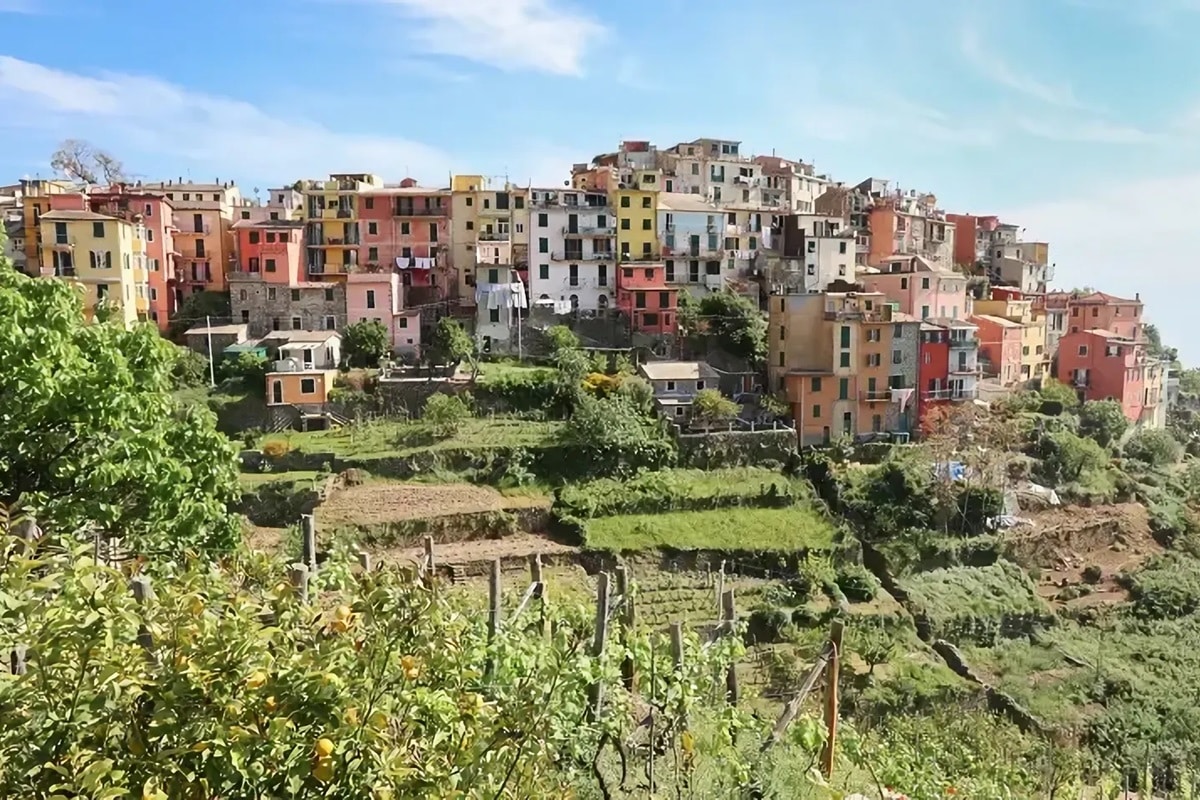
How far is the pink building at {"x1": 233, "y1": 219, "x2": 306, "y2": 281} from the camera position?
34719 millimetres

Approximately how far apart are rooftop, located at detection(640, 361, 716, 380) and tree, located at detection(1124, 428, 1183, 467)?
1698 centimetres

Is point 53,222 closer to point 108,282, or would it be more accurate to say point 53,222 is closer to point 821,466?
point 108,282

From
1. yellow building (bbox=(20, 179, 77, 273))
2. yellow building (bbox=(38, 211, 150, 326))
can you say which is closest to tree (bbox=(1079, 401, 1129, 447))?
yellow building (bbox=(38, 211, 150, 326))

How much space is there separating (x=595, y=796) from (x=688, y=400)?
2499 cm

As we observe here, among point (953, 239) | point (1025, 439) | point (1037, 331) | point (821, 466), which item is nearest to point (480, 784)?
point (821, 466)

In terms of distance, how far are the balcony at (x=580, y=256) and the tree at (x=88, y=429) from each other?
90.8ft

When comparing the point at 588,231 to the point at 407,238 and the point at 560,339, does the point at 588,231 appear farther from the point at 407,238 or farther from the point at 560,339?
the point at 407,238

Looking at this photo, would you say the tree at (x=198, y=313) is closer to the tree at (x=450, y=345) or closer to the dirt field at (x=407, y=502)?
the tree at (x=450, y=345)

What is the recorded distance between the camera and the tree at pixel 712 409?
29766 mm

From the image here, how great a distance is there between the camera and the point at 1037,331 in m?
39.4

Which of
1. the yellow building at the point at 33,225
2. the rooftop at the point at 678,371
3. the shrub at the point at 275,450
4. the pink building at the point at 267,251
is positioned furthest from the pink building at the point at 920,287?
the yellow building at the point at 33,225

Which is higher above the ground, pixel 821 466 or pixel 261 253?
pixel 261 253

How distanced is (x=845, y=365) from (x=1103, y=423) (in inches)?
434

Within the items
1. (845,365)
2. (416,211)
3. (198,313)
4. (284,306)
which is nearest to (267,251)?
(284,306)
